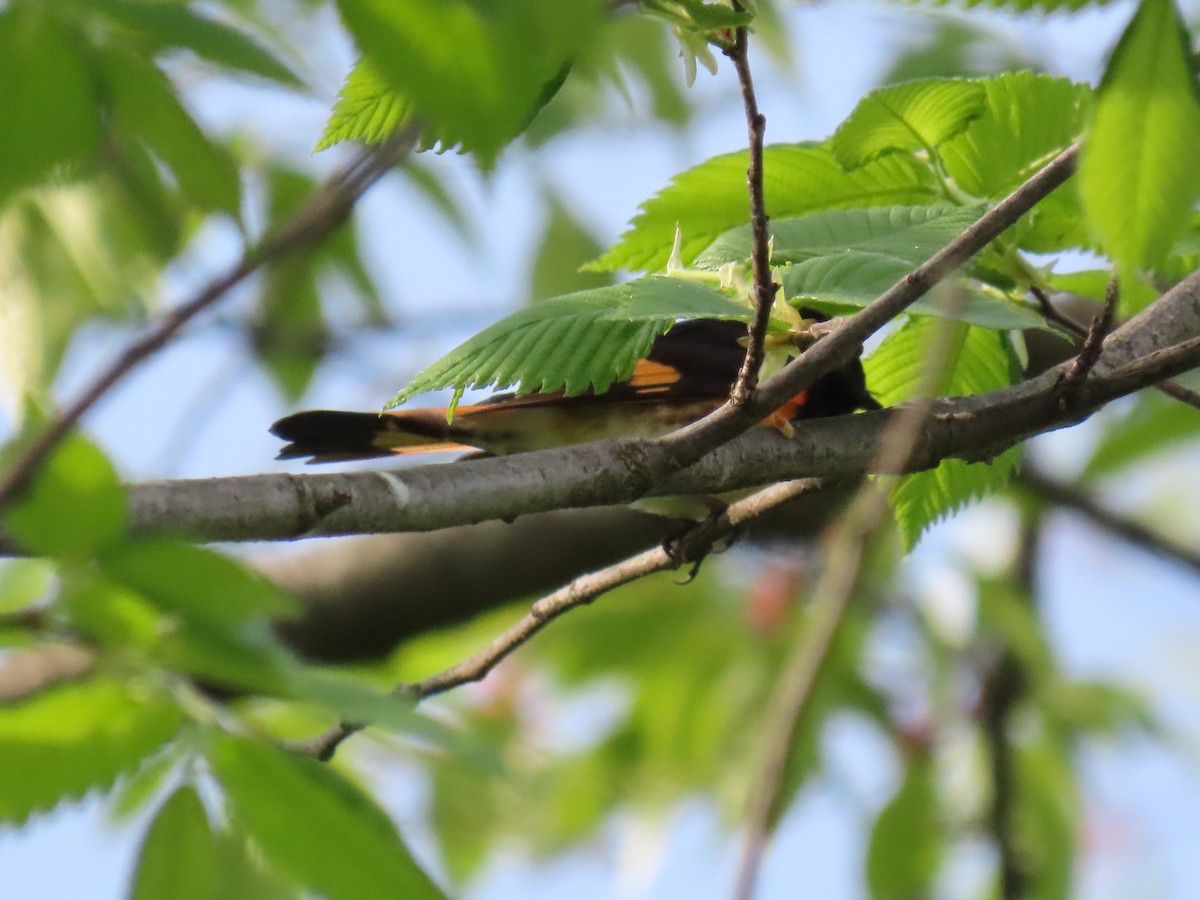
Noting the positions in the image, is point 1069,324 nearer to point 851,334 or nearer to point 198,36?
point 851,334

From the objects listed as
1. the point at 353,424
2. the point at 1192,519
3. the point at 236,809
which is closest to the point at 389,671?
the point at 353,424

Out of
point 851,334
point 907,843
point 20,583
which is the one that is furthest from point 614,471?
point 907,843

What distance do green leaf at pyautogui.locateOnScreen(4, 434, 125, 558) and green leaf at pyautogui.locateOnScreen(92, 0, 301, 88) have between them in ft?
1.24

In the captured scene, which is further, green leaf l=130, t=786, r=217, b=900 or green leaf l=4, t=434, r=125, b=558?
green leaf l=130, t=786, r=217, b=900

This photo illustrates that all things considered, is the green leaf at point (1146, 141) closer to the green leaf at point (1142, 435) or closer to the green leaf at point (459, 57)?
the green leaf at point (459, 57)

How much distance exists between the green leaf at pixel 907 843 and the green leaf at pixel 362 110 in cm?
306

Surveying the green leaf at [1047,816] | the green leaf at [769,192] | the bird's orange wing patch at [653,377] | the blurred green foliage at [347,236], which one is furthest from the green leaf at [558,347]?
the green leaf at [1047,816]

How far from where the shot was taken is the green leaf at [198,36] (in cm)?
115

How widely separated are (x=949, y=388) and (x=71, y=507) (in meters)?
1.30

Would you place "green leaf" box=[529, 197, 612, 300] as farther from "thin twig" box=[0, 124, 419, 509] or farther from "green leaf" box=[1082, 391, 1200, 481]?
"thin twig" box=[0, 124, 419, 509]

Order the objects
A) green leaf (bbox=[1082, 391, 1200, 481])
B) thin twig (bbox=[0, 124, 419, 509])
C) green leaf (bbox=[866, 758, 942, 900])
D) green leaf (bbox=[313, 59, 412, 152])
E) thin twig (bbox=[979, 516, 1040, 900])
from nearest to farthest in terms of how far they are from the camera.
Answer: thin twig (bbox=[0, 124, 419, 509])
green leaf (bbox=[313, 59, 412, 152])
green leaf (bbox=[866, 758, 942, 900])
thin twig (bbox=[979, 516, 1040, 900])
green leaf (bbox=[1082, 391, 1200, 481])

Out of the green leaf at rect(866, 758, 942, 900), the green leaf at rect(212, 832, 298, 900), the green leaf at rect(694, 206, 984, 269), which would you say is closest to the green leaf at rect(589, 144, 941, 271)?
the green leaf at rect(694, 206, 984, 269)

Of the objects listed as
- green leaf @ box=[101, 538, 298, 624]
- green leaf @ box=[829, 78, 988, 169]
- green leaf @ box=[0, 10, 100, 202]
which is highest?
green leaf @ box=[0, 10, 100, 202]

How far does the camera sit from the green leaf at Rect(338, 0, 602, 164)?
761mm
